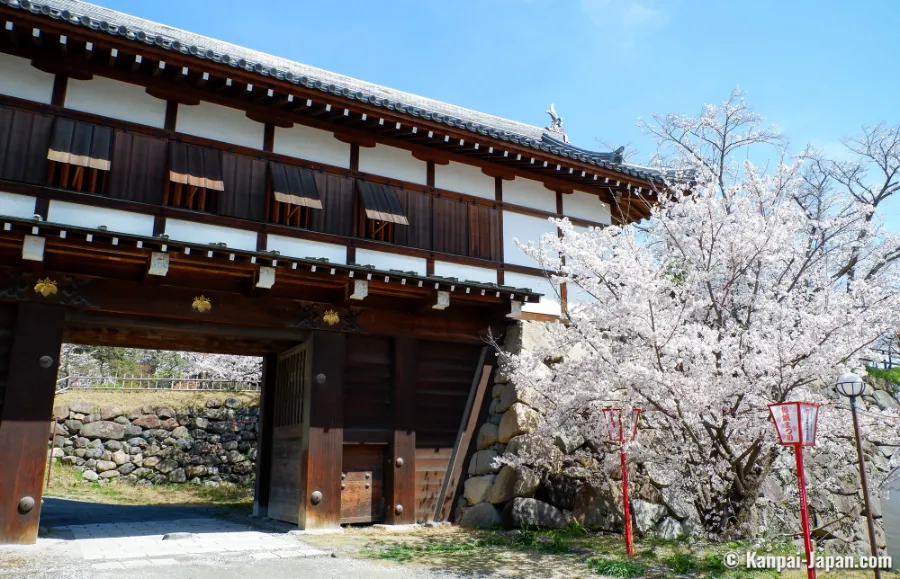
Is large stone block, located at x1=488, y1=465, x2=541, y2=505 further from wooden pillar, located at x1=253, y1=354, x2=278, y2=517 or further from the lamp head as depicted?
the lamp head

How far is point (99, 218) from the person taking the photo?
8.69 meters

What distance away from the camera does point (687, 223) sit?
28.9 feet

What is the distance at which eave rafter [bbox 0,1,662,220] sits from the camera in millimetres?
8344

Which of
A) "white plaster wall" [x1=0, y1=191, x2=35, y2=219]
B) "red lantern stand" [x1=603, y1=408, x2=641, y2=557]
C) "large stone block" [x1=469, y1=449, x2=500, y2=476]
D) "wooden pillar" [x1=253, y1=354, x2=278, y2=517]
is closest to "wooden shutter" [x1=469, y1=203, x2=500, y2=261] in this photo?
"large stone block" [x1=469, y1=449, x2=500, y2=476]

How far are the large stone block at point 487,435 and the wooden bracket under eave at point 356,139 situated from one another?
5.36 meters

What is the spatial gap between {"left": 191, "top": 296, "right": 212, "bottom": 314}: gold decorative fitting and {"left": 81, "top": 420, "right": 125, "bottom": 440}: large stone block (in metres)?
Answer: 10.1

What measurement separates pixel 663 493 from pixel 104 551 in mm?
8017

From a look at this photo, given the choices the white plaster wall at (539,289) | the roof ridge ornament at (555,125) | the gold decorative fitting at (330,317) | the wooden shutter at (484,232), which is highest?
the roof ridge ornament at (555,125)

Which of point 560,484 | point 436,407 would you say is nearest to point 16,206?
point 436,407

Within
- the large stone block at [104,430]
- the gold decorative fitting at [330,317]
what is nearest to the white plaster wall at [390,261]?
the gold decorative fitting at [330,317]

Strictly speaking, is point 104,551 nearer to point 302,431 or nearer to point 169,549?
point 169,549

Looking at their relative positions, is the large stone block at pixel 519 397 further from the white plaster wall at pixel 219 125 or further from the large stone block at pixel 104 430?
the large stone block at pixel 104 430

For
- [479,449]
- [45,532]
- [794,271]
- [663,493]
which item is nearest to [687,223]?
[794,271]

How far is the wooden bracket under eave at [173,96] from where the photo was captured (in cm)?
944
